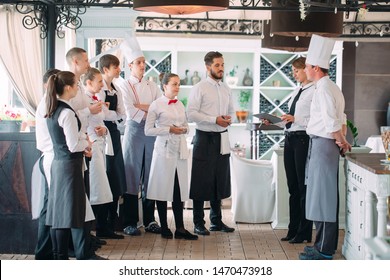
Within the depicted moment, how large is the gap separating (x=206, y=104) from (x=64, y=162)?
183 cm

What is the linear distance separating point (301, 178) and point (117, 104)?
1423mm

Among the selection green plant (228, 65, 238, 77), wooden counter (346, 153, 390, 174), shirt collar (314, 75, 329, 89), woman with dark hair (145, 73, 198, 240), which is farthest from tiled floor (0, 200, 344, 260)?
green plant (228, 65, 238, 77)

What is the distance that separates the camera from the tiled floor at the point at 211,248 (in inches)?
216

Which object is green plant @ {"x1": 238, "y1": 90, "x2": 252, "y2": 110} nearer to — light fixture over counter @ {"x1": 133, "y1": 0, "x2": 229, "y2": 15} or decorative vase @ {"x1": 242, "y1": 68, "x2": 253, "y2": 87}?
decorative vase @ {"x1": 242, "y1": 68, "x2": 253, "y2": 87}

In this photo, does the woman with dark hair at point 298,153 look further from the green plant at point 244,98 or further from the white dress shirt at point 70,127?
the green plant at point 244,98

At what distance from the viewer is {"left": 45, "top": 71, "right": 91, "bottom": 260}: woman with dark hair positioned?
4484mm

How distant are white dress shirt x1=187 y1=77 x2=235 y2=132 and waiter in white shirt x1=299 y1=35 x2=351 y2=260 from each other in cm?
112

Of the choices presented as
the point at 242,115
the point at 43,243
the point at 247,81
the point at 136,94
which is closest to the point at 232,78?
the point at 247,81

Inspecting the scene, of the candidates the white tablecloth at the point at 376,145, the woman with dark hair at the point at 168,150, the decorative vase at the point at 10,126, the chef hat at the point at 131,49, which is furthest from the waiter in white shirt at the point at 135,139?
the white tablecloth at the point at 376,145

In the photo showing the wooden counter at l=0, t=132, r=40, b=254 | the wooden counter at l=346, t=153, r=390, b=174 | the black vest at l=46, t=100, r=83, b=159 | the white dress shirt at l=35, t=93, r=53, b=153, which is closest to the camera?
the wooden counter at l=346, t=153, r=390, b=174

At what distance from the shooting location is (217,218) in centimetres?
643

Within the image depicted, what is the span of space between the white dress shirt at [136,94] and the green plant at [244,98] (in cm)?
472

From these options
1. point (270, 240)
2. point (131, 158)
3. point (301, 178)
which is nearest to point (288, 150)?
point (301, 178)

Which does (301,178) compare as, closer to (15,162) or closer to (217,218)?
(217,218)
